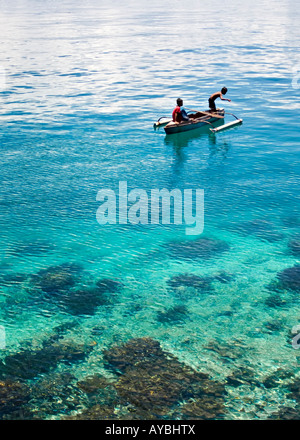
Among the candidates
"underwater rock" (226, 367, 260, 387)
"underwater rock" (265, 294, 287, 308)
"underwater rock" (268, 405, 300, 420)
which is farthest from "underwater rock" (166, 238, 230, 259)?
"underwater rock" (268, 405, 300, 420)

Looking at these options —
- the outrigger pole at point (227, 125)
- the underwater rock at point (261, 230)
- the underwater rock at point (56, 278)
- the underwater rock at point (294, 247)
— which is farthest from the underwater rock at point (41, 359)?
the outrigger pole at point (227, 125)

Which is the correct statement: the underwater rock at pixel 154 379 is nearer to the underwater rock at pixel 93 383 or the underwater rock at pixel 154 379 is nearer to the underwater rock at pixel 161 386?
the underwater rock at pixel 161 386

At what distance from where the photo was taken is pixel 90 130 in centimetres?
3625

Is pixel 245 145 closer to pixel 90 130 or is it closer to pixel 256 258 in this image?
pixel 90 130

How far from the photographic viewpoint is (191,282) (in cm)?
1823

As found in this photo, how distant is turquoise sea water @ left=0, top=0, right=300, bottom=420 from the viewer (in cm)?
1394

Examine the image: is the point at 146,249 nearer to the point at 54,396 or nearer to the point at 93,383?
the point at 93,383

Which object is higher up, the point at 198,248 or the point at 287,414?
the point at 198,248

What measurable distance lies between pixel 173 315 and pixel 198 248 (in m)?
4.78

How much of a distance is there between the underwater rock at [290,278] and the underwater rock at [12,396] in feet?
31.9

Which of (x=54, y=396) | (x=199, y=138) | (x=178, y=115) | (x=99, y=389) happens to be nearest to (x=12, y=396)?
(x=54, y=396)

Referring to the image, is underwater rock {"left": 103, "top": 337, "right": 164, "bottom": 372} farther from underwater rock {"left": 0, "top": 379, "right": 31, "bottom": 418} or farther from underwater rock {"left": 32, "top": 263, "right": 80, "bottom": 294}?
underwater rock {"left": 32, "top": 263, "right": 80, "bottom": 294}
